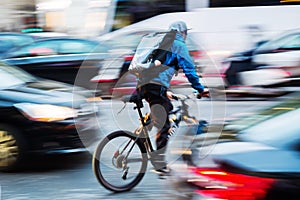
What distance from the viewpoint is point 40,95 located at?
26.3 feet

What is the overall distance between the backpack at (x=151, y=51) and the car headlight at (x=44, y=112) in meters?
1.48

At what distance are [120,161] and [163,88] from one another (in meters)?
0.87

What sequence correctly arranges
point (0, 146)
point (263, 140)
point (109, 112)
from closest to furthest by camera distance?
1. point (263, 140)
2. point (0, 146)
3. point (109, 112)

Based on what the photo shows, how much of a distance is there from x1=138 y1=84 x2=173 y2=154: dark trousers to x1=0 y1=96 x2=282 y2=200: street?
346mm

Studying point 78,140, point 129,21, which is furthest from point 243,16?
point 78,140

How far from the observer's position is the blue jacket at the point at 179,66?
654 cm

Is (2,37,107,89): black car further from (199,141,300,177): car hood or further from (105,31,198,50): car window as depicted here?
(199,141,300,177): car hood

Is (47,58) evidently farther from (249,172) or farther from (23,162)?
(249,172)

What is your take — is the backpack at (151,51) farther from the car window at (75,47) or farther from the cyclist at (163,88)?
the car window at (75,47)

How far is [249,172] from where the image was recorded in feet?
12.6

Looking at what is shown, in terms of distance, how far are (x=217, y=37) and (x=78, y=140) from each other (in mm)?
9146

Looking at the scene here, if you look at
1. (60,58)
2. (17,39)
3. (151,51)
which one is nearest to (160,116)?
(151,51)

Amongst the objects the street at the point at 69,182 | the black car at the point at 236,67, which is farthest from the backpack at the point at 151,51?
the black car at the point at 236,67

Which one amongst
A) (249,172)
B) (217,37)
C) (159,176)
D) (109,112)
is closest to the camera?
(249,172)
